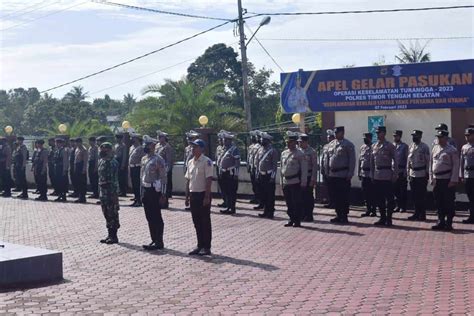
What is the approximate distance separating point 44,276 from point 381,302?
427 cm

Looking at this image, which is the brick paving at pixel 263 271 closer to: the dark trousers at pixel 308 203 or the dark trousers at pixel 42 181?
the dark trousers at pixel 308 203

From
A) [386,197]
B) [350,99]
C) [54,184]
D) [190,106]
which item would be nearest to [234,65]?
[190,106]

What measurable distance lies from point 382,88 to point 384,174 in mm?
A: 2540

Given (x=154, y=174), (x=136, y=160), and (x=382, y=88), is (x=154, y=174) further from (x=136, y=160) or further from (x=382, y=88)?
(x=382, y=88)

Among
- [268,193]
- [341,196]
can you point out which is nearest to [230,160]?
[268,193]

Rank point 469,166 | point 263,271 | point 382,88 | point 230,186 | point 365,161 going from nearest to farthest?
1. point 263,271
2. point 469,166
3. point 365,161
4. point 382,88
5. point 230,186

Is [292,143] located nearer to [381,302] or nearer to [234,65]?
[381,302]

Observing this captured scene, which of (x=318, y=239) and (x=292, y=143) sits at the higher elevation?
(x=292, y=143)

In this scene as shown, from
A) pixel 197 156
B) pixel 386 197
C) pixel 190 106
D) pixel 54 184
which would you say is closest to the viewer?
pixel 197 156

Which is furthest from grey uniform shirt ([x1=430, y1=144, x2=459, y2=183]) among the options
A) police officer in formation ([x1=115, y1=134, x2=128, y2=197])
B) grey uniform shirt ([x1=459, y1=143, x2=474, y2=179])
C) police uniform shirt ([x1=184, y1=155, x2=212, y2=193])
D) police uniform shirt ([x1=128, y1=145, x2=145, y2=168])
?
police officer in formation ([x1=115, y1=134, x2=128, y2=197])

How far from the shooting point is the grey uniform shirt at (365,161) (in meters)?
14.4

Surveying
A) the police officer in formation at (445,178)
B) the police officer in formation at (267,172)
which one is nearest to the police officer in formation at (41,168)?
the police officer in formation at (267,172)

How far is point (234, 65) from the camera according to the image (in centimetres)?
4519

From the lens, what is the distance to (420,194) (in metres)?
14.0
